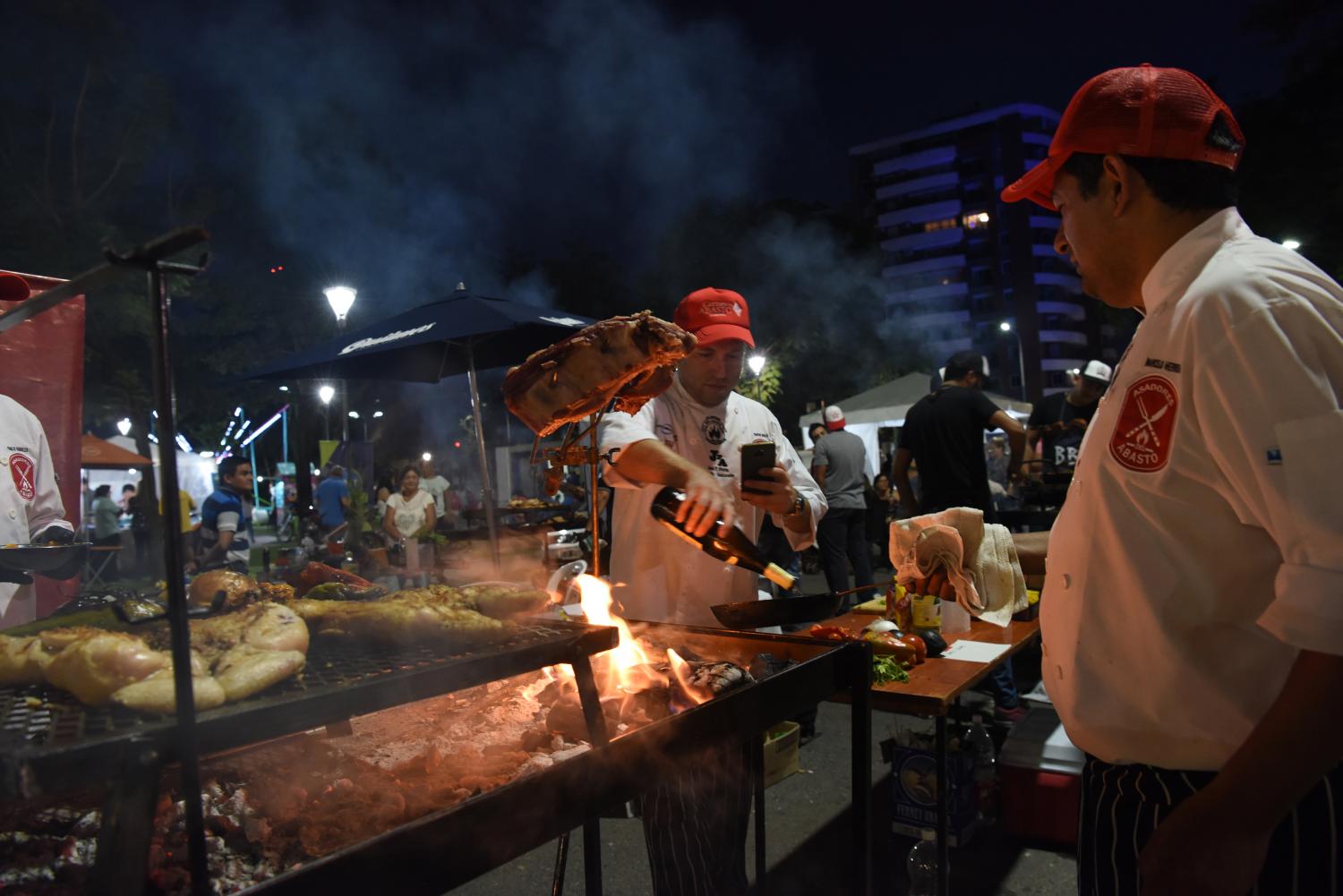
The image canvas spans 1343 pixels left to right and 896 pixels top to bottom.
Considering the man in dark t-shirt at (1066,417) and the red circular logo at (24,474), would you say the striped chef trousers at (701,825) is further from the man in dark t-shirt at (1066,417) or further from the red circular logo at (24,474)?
the man in dark t-shirt at (1066,417)

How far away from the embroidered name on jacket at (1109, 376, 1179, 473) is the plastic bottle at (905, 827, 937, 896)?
2.75m

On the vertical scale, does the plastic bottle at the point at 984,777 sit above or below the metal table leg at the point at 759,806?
below

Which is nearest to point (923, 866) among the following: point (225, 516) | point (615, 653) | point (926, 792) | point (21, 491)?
point (926, 792)

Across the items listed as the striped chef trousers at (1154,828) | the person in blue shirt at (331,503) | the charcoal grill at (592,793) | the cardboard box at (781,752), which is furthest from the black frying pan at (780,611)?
the person in blue shirt at (331,503)

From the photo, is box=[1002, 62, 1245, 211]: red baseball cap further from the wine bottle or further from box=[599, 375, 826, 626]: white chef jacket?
box=[599, 375, 826, 626]: white chef jacket

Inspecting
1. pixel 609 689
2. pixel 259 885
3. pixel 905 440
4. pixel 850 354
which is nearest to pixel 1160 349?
pixel 609 689

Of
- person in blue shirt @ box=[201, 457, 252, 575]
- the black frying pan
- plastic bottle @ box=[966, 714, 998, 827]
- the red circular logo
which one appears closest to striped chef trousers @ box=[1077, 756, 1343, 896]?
the black frying pan

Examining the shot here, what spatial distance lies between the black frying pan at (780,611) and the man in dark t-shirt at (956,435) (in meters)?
4.15

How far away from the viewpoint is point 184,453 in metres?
28.4

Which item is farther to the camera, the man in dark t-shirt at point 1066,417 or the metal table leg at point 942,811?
the man in dark t-shirt at point 1066,417

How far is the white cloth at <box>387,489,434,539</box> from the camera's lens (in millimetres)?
10570

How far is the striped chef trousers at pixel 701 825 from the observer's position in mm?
2684

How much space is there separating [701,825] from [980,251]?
77371 millimetres

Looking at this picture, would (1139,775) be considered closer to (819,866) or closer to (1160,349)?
(1160,349)
